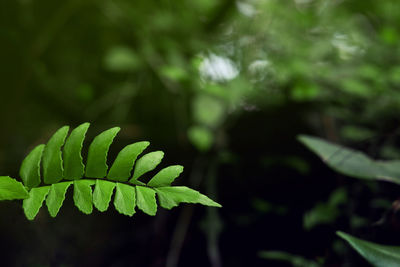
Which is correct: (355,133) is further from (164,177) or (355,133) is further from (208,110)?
(164,177)

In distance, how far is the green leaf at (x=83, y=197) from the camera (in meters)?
0.59

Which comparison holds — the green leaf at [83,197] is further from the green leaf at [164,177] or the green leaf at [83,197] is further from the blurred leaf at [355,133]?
the blurred leaf at [355,133]

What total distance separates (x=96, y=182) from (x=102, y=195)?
0.03 meters

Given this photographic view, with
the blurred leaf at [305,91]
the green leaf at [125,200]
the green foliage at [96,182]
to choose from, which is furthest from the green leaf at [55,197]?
the blurred leaf at [305,91]

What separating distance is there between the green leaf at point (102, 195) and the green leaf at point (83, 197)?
0.04 ft

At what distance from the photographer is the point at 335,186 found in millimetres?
1195

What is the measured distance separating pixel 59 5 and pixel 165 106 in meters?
0.94

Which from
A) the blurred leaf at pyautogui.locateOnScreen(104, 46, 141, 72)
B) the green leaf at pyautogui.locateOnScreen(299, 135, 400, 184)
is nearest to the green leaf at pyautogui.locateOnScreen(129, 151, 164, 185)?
the green leaf at pyautogui.locateOnScreen(299, 135, 400, 184)

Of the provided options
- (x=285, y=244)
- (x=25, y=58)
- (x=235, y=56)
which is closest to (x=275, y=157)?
(x=285, y=244)

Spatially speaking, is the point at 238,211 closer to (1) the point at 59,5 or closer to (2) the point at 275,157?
(2) the point at 275,157

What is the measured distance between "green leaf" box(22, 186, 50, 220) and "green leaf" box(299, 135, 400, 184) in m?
0.72

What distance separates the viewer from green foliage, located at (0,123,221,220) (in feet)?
1.91

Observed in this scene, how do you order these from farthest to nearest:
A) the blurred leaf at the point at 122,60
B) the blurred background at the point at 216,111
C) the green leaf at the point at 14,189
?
the blurred leaf at the point at 122,60 → the blurred background at the point at 216,111 → the green leaf at the point at 14,189

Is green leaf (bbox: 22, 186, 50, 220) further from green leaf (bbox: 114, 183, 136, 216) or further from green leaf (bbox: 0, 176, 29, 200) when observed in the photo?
green leaf (bbox: 114, 183, 136, 216)
